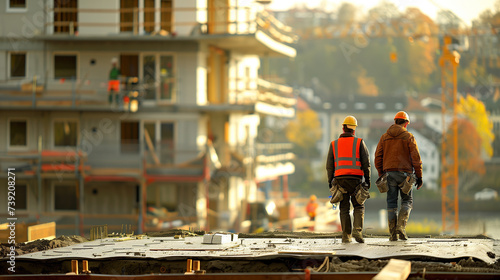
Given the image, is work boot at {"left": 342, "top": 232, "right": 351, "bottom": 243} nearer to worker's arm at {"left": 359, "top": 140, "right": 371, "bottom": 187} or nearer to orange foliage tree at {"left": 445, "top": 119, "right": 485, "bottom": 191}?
worker's arm at {"left": 359, "top": 140, "right": 371, "bottom": 187}

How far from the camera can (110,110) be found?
43188 mm

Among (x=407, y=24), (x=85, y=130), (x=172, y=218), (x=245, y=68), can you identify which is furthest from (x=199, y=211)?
(x=407, y=24)

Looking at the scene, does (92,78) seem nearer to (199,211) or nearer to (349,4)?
(199,211)

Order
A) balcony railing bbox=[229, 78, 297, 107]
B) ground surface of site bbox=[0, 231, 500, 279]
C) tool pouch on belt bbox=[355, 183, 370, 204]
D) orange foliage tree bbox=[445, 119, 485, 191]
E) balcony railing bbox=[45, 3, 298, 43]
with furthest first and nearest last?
orange foliage tree bbox=[445, 119, 485, 191] → balcony railing bbox=[229, 78, 297, 107] → balcony railing bbox=[45, 3, 298, 43] → tool pouch on belt bbox=[355, 183, 370, 204] → ground surface of site bbox=[0, 231, 500, 279]

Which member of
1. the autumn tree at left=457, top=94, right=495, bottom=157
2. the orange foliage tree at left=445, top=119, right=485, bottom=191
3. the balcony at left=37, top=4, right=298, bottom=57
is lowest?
the orange foliage tree at left=445, top=119, right=485, bottom=191

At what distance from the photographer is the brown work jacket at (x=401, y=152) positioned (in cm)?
1661

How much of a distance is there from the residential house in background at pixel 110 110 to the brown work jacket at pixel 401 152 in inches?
996

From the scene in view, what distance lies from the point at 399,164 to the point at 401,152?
0.74ft

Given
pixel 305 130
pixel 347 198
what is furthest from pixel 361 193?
pixel 305 130

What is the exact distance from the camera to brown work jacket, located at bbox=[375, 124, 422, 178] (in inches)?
654

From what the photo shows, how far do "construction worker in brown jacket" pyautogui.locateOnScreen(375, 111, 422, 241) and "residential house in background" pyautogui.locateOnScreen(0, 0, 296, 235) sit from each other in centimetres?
2527

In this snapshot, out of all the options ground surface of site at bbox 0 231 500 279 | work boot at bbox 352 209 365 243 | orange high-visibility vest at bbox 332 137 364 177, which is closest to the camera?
ground surface of site at bbox 0 231 500 279

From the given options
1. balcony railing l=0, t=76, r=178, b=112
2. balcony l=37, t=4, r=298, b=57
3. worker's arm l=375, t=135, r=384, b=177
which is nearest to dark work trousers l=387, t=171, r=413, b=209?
worker's arm l=375, t=135, r=384, b=177

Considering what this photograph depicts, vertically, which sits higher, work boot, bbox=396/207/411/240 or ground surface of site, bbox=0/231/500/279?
work boot, bbox=396/207/411/240
